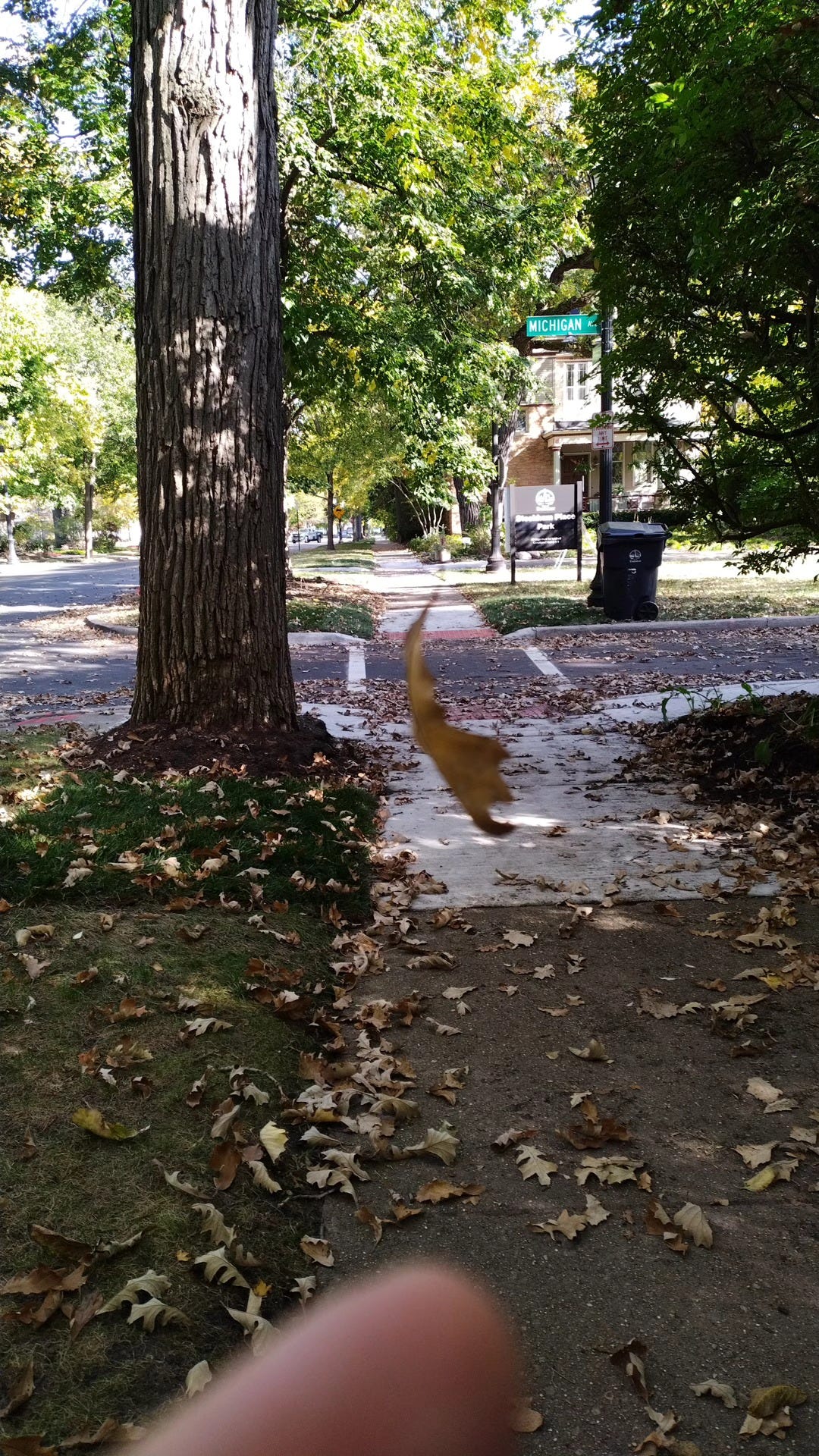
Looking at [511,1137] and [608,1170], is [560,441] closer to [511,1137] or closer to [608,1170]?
[511,1137]

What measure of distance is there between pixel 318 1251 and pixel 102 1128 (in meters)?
0.74

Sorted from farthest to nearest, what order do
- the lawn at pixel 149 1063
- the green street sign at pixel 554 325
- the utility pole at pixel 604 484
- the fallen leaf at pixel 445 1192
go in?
the utility pole at pixel 604 484 < the green street sign at pixel 554 325 < the fallen leaf at pixel 445 1192 < the lawn at pixel 149 1063

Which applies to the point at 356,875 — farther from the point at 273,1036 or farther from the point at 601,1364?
the point at 601,1364

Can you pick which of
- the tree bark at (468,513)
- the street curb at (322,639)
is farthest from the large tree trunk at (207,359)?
the tree bark at (468,513)

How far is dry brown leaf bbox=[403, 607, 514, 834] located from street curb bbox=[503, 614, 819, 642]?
1534 cm

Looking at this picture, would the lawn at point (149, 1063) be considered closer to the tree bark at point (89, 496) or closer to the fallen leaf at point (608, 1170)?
the fallen leaf at point (608, 1170)

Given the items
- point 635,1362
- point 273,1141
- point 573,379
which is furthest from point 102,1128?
point 573,379

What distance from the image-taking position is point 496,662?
14016 mm

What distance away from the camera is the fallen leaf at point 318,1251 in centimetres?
270

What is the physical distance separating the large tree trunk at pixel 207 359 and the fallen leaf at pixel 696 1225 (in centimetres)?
449

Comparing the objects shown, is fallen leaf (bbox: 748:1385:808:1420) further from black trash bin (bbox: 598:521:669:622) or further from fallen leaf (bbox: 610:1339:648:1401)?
black trash bin (bbox: 598:521:669:622)

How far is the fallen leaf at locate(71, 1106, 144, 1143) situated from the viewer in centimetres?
303

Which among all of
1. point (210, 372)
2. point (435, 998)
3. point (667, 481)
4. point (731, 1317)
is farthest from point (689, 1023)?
point (667, 481)

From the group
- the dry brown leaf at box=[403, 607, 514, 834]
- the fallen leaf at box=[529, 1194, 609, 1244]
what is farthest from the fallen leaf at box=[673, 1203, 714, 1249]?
the dry brown leaf at box=[403, 607, 514, 834]
